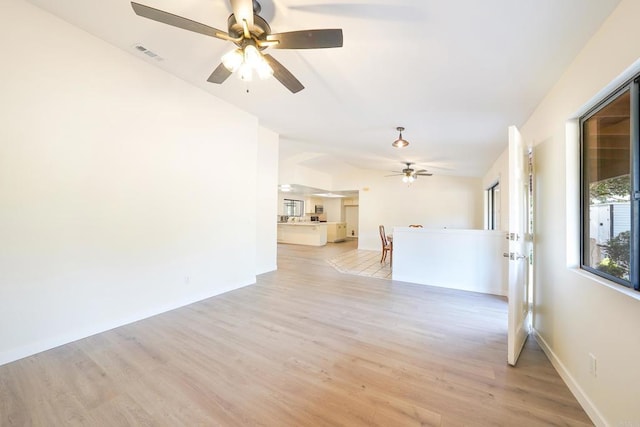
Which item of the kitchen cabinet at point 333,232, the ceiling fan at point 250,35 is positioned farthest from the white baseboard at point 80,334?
the kitchen cabinet at point 333,232

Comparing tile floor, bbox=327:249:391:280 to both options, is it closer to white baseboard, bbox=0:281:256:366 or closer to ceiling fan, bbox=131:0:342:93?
white baseboard, bbox=0:281:256:366

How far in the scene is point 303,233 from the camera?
33.2 feet

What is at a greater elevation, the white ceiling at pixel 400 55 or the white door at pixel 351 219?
the white ceiling at pixel 400 55

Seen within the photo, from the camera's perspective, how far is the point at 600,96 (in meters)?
1.61

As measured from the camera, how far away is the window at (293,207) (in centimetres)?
1264

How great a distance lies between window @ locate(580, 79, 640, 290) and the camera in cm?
139

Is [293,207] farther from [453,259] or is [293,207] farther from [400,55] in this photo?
[400,55]

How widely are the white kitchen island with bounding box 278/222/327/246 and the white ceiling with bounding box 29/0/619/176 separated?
20.1 feet

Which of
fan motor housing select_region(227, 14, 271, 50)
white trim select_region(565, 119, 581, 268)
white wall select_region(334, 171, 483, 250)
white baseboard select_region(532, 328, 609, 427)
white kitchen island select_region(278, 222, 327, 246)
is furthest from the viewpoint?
white kitchen island select_region(278, 222, 327, 246)

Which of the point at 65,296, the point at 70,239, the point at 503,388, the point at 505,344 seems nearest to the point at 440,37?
the point at 503,388

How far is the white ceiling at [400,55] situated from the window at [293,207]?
8623 millimetres

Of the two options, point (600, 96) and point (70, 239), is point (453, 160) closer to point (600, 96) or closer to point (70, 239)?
point (600, 96)

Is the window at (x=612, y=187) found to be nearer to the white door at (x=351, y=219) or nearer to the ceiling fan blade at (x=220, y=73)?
the ceiling fan blade at (x=220, y=73)

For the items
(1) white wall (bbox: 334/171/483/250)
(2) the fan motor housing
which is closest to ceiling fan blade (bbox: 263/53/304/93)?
(2) the fan motor housing
